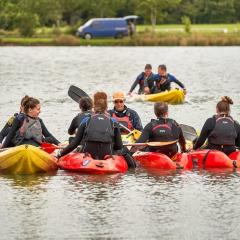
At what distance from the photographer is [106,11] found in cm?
10594

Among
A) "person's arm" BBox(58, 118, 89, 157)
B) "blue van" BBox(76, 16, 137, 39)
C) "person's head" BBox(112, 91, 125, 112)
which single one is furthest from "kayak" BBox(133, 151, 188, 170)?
"blue van" BBox(76, 16, 137, 39)

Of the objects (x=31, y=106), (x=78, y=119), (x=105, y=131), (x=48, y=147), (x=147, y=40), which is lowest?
(x=147, y=40)

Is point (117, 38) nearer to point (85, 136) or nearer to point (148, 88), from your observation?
point (148, 88)

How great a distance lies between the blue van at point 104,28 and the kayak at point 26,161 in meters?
69.9

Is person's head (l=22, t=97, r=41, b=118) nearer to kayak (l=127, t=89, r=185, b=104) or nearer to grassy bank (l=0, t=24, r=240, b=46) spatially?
kayak (l=127, t=89, r=185, b=104)

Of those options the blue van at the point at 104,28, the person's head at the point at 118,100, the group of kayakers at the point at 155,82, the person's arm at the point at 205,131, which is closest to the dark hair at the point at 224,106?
the person's arm at the point at 205,131

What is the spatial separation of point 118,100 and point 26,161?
8.13 ft

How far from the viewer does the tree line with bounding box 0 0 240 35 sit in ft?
314

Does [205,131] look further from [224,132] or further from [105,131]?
[105,131]

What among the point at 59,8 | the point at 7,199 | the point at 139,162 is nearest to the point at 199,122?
the point at 139,162

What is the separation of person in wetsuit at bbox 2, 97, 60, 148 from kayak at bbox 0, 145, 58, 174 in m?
0.37

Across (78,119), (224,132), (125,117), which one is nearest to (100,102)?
(78,119)

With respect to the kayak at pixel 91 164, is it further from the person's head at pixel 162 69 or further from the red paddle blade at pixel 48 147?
the person's head at pixel 162 69

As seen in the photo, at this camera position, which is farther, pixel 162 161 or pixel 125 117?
pixel 125 117
